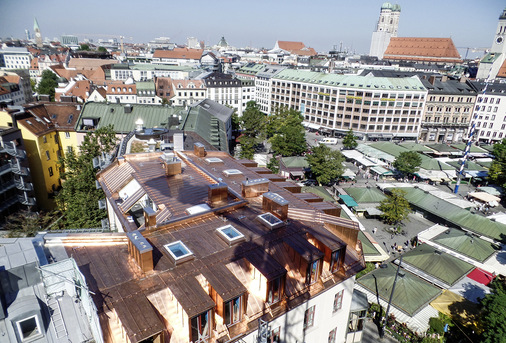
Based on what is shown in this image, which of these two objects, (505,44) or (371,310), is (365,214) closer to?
(371,310)

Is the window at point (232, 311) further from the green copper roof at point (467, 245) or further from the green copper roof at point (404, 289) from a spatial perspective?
the green copper roof at point (467, 245)

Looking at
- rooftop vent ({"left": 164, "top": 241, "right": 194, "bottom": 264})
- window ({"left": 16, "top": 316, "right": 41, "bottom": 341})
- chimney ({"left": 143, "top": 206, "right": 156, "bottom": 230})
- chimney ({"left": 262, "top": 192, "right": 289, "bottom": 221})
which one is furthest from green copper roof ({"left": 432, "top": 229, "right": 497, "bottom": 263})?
window ({"left": 16, "top": 316, "right": 41, "bottom": 341})

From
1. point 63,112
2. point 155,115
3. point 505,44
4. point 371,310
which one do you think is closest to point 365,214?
point 371,310

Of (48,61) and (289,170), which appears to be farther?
(48,61)

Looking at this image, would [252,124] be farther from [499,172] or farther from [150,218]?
[150,218]

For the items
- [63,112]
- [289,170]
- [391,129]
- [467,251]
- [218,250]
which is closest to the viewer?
[218,250]

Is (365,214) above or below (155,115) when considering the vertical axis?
below

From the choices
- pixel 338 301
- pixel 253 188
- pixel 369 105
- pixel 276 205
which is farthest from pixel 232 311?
pixel 369 105
